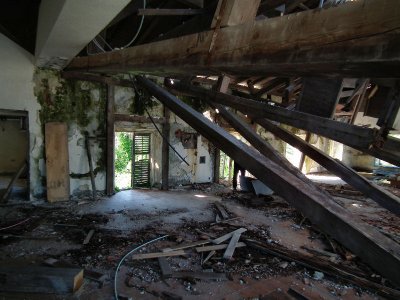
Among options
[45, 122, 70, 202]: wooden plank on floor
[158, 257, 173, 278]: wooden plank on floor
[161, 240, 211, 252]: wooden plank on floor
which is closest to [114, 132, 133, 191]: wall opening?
[45, 122, 70, 202]: wooden plank on floor

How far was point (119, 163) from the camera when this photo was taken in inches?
418

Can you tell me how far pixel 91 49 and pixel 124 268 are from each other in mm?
3273

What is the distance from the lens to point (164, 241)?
4043 mm

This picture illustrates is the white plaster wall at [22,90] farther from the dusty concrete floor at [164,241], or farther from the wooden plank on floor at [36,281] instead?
the wooden plank on floor at [36,281]

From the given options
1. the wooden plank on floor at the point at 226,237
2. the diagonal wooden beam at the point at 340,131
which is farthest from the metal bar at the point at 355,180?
the wooden plank on floor at the point at 226,237

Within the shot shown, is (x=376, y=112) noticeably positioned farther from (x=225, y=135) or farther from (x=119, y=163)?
(x=119, y=163)

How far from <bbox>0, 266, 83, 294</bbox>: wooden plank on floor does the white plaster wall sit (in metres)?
3.34

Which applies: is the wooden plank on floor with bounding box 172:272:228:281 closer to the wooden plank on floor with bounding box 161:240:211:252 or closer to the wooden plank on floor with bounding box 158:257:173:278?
the wooden plank on floor with bounding box 158:257:173:278

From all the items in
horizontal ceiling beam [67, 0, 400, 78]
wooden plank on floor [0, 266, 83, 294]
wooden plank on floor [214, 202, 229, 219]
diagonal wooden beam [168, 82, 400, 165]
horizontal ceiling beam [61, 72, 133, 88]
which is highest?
horizontal ceiling beam [61, 72, 133, 88]

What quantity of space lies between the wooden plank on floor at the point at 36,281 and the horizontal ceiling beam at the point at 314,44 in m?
2.30

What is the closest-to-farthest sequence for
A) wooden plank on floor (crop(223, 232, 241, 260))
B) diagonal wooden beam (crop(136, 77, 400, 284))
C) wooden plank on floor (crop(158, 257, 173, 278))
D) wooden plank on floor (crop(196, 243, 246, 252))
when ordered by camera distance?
diagonal wooden beam (crop(136, 77, 400, 284)) < wooden plank on floor (crop(158, 257, 173, 278)) < wooden plank on floor (crop(223, 232, 241, 260)) < wooden plank on floor (crop(196, 243, 246, 252))

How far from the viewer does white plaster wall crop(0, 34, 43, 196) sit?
504cm

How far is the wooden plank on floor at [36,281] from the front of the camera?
256 centimetres

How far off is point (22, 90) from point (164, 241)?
401 cm
